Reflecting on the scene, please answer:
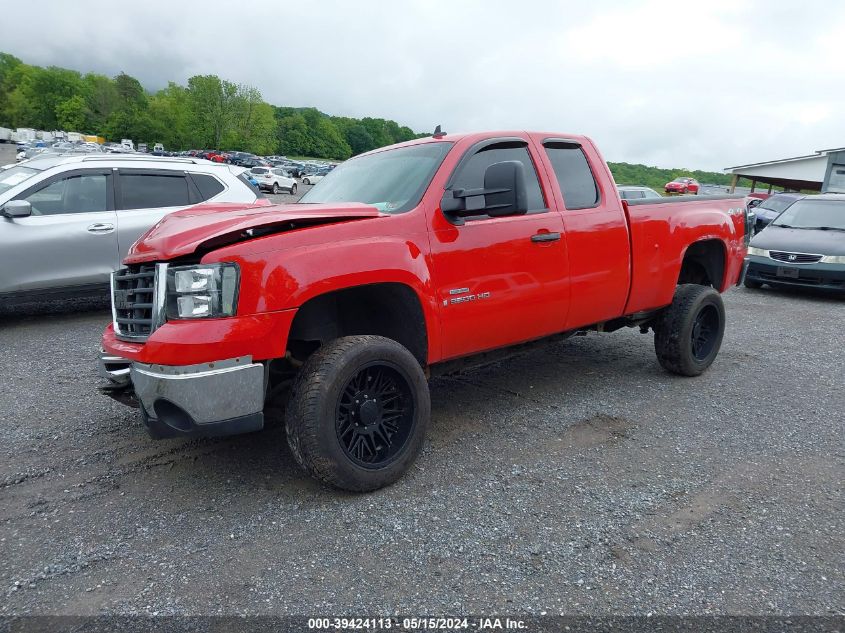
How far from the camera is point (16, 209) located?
6.32 meters

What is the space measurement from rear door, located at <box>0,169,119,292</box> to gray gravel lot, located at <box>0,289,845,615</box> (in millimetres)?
1891

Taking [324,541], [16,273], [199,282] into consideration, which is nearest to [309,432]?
[324,541]

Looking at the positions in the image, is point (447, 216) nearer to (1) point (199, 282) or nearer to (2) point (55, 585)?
(1) point (199, 282)

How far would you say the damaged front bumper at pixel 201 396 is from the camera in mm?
2854

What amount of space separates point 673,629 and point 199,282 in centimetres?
247

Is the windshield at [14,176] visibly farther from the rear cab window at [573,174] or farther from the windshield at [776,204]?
the windshield at [776,204]

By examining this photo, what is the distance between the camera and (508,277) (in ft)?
12.7

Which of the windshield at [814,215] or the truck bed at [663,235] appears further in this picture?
the windshield at [814,215]

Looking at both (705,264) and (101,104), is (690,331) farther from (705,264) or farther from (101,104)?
(101,104)

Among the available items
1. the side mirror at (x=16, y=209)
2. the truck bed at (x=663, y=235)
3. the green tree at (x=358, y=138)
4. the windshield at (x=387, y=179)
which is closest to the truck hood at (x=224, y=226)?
the windshield at (x=387, y=179)

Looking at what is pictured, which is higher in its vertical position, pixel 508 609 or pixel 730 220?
pixel 730 220

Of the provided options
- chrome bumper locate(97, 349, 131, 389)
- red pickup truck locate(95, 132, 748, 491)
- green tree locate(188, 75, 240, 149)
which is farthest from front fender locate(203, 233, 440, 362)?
green tree locate(188, 75, 240, 149)

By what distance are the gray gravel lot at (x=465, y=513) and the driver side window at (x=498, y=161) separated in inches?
61.1

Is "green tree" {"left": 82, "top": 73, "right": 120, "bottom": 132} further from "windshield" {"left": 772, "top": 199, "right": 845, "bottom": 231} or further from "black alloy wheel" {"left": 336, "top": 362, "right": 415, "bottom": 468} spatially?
"black alloy wheel" {"left": 336, "top": 362, "right": 415, "bottom": 468}
